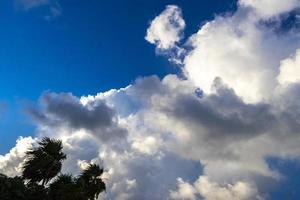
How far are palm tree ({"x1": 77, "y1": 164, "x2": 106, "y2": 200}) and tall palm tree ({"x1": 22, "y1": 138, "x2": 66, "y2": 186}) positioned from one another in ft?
19.7

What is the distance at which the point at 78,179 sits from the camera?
71.0 meters

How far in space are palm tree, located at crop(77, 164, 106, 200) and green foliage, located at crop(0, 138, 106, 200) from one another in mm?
2701

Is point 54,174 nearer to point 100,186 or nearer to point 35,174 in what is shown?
point 35,174

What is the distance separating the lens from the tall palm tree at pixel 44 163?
2650 inches

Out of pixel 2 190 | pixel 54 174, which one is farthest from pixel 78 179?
pixel 2 190

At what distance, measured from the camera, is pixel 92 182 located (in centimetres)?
7519

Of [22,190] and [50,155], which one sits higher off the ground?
[50,155]

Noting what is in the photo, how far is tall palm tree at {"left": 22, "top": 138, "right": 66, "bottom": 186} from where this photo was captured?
6731cm

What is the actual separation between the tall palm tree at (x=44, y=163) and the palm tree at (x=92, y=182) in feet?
19.7

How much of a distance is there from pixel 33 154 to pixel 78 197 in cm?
911

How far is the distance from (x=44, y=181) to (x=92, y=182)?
9.21 meters

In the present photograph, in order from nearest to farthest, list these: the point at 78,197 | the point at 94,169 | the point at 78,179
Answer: the point at 78,197 < the point at 78,179 < the point at 94,169

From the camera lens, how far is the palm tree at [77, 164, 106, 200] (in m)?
74.2

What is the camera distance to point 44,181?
68.4m
